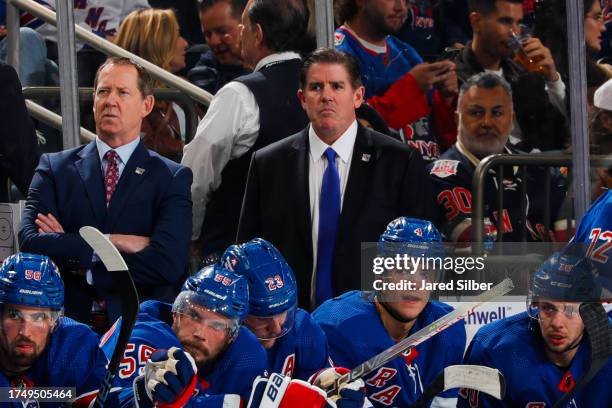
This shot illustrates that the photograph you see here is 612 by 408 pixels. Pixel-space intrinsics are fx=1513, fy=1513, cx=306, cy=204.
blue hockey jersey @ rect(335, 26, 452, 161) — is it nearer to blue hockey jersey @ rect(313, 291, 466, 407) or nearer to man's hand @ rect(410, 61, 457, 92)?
man's hand @ rect(410, 61, 457, 92)

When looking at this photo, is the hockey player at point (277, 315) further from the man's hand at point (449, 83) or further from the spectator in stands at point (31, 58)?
the spectator in stands at point (31, 58)

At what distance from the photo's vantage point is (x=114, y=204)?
15.8 ft

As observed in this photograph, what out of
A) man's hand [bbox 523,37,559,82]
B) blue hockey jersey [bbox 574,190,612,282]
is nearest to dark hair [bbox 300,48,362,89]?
man's hand [bbox 523,37,559,82]

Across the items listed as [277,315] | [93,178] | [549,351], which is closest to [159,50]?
[93,178]

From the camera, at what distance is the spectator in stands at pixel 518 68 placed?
17.1ft

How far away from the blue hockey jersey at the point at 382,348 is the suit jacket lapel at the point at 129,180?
0.71m

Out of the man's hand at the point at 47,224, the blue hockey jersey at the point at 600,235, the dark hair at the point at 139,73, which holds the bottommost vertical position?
the blue hockey jersey at the point at 600,235

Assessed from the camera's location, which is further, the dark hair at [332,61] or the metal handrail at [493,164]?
the metal handrail at [493,164]

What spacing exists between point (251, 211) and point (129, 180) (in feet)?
1.39

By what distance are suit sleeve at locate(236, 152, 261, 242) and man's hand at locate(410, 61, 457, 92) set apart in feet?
2.18

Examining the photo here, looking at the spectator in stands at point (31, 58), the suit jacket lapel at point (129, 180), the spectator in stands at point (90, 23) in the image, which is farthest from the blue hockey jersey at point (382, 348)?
the spectator in stands at point (31, 58)

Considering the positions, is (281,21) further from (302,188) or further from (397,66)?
(302,188)

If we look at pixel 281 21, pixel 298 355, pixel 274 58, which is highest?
pixel 281 21

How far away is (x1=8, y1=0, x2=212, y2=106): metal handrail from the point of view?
5254 mm
